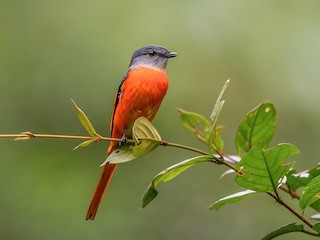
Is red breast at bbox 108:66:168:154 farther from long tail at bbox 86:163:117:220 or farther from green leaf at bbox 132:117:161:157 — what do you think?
green leaf at bbox 132:117:161:157

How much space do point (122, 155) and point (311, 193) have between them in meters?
0.60

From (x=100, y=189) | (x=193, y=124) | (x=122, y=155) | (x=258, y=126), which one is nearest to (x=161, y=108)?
(x=100, y=189)

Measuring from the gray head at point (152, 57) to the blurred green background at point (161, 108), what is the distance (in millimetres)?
1298

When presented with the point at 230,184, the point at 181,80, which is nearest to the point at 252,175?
the point at 230,184

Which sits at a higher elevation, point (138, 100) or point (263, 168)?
point (263, 168)

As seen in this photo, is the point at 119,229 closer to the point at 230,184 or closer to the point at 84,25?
the point at 230,184

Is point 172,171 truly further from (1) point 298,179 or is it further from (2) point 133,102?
(2) point 133,102

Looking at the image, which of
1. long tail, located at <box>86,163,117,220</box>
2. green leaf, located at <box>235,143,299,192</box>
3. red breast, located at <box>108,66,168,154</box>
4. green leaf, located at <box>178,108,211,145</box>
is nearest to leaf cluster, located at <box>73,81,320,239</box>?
green leaf, located at <box>235,143,299,192</box>

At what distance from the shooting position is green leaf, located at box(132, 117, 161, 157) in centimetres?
188

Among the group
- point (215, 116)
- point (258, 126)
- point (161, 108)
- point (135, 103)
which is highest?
point (215, 116)

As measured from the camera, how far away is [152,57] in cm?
378

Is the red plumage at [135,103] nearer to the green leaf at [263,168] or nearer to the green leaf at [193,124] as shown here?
the green leaf at [193,124]

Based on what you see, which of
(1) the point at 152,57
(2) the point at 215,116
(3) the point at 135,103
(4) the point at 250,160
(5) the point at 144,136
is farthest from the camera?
(1) the point at 152,57

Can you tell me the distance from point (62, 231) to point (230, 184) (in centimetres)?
159
